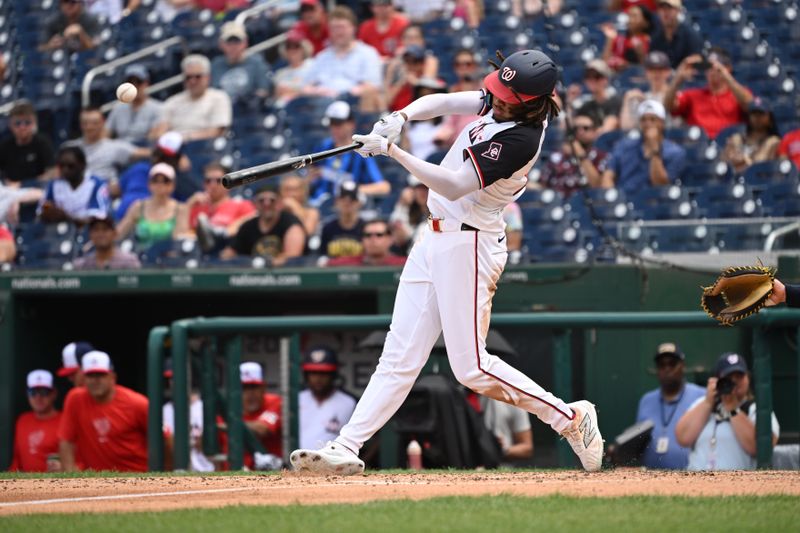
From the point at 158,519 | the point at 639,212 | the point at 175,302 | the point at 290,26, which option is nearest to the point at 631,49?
the point at 639,212

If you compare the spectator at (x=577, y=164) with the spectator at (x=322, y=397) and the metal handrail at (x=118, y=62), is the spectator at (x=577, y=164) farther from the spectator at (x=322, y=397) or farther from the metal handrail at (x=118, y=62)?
the metal handrail at (x=118, y=62)

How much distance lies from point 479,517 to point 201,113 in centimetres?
767

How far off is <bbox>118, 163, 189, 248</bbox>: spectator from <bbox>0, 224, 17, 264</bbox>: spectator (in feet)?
2.62

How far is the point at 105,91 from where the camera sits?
1259 cm

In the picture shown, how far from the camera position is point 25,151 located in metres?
11.7

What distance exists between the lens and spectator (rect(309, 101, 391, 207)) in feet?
33.8

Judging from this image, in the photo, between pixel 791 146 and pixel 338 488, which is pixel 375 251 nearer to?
pixel 791 146

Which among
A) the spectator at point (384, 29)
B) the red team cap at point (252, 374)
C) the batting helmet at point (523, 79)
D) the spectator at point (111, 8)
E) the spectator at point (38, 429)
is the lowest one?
the spectator at point (38, 429)

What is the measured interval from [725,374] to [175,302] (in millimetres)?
4505

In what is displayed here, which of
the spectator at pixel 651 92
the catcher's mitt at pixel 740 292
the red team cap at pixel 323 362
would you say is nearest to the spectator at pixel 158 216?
the red team cap at pixel 323 362

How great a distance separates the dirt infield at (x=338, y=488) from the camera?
492 centimetres

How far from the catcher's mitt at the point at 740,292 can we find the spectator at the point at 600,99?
507cm

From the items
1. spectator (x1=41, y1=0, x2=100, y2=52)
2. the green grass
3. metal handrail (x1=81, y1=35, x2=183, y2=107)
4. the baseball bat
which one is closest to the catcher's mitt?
the green grass

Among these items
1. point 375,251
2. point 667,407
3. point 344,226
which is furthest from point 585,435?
point 344,226
